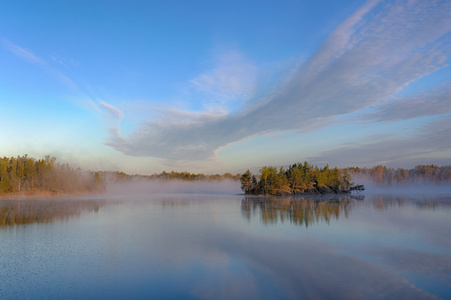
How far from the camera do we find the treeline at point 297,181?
128 meters

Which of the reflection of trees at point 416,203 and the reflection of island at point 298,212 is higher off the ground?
the reflection of island at point 298,212

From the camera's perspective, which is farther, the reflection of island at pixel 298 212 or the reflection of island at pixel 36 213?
the reflection of island at pixel 298 212

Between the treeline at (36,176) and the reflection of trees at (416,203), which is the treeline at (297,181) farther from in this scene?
the treeline at (36,176)

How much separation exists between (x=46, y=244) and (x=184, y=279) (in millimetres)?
15882

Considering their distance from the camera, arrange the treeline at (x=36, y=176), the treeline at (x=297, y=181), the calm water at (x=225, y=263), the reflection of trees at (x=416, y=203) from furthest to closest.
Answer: the treeline at (x=297, y=181), the treeline at (x=36, y=176), the reflection of trees at (x=416, y=203), the calm water at (x=225, y=263)

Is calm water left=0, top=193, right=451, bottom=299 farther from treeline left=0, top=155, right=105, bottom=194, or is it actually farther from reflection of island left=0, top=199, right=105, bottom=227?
treeline left=0, top=155, right=105, bottom=194

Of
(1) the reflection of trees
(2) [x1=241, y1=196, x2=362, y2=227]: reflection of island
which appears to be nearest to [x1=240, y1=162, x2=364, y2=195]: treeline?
(1) the reflection of trees

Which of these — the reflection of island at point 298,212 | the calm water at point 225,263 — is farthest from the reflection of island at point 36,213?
the reflection of island at point 298,212

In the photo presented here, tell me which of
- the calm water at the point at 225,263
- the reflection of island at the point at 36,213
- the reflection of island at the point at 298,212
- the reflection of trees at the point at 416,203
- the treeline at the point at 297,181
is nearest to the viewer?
the calm water at the point at 225,263

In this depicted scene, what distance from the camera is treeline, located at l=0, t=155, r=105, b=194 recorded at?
11500 cm

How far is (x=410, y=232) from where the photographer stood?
3109 cm

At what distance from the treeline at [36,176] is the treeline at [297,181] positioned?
86965 millimetres

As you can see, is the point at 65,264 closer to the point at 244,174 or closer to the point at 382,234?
the point at 382,234

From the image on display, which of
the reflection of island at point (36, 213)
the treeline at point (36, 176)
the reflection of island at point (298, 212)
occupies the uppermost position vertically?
the treeline at point (36, 176)
